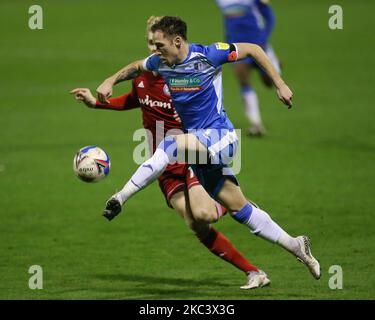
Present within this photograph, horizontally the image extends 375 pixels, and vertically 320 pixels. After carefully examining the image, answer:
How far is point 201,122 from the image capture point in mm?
8953

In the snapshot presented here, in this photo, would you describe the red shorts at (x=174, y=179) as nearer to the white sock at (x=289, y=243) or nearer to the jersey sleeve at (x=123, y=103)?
the jersey sleeve at (x=123, y=103)

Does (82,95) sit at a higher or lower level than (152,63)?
lower

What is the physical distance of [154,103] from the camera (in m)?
9.69

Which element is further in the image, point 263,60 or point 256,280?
point 256,280

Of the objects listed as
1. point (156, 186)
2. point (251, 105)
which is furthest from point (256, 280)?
point (251, 105)

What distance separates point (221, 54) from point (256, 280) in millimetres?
2203

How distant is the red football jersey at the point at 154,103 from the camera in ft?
31.7

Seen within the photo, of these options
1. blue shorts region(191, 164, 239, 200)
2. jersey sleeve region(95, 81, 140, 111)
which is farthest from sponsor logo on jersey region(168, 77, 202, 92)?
jersey sleeve region(95, 81, 140, 111)

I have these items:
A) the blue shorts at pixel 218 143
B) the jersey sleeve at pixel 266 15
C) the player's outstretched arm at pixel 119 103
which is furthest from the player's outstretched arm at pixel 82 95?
the jersey sleeve at pixel 266 15

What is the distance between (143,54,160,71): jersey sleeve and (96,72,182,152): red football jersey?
2.10ft

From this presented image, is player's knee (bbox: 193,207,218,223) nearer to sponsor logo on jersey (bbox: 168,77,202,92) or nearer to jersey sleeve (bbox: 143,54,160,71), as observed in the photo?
sponsor logo on jersey (bbox: 168,77,202,92)

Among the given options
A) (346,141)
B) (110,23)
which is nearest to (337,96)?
(346,141)

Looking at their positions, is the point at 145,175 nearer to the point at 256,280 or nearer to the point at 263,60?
the point at 263,60

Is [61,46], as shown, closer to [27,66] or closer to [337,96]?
[27,66]
